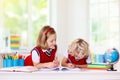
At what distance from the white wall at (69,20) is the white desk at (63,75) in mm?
3347

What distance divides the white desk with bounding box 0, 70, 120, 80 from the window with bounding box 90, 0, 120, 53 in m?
3.10

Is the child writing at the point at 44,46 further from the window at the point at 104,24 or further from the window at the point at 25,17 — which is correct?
the window at the point at 25,17

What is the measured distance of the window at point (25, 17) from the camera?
16.7ft

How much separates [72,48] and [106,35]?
2.69 metres

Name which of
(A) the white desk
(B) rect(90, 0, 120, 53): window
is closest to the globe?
(A) the white desk

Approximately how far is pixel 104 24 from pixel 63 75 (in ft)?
11.1

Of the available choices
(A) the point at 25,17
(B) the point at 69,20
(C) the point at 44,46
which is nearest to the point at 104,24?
(B) the point at 69,20

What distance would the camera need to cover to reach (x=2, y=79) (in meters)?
1.54

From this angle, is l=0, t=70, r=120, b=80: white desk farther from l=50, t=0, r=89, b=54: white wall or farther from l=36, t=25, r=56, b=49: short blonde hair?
l=50, t=0, r=89, b=54: white wall

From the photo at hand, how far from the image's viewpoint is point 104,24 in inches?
189

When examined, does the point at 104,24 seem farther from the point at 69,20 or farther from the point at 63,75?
the point at 63,75

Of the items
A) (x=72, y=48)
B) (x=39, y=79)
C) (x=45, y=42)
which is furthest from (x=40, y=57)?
(x=39, y=79)

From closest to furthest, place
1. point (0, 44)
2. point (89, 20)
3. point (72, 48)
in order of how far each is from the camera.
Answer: point (72, 48)
point (0, 44)
point (89, 20)

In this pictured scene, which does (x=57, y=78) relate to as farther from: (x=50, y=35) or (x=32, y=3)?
(x=32, y=3)
